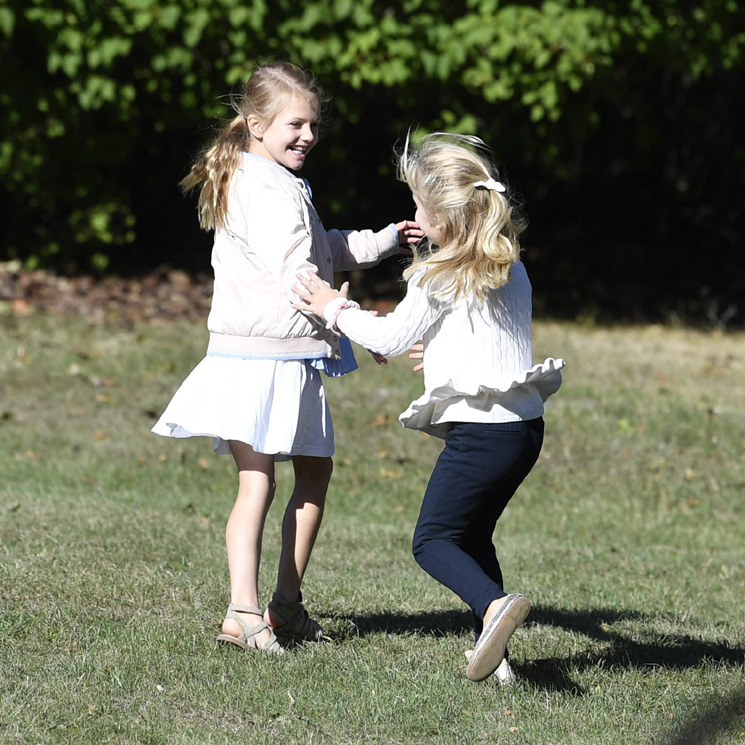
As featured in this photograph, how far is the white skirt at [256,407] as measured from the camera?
11.8 ft

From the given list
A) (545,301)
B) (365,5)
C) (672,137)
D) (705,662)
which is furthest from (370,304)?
(705,662)

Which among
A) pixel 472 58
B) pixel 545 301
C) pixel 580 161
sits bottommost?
pixel 545 301

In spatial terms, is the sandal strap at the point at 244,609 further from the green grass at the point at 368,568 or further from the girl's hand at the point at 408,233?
the girl's hand at the point at 408,233

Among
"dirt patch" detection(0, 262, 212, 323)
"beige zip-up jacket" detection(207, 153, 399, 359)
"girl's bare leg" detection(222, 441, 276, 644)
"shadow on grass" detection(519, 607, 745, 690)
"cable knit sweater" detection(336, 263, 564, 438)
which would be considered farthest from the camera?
"dirt patch" detection(0, 262, 212, 323)

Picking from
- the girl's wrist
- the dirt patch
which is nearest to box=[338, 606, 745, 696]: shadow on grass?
the girl's wrist

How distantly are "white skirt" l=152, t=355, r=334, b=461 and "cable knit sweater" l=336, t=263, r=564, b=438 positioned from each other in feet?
1.13

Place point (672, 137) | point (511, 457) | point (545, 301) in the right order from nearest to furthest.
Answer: point (511, 457) < point (545, 301) < point (672, 137)

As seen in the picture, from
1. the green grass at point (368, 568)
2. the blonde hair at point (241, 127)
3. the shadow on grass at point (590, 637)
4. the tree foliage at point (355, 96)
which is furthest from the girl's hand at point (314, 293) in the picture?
the tree foliage at point (355, 96)

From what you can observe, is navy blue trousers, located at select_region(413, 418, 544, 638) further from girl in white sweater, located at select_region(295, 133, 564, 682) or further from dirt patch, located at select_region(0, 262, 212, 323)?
dirt patch, located at select_region(0, 262, 212, 323)

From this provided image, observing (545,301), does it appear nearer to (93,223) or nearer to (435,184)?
(93,223)

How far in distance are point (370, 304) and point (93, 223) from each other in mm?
2750

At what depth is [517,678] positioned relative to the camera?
11.7 feet

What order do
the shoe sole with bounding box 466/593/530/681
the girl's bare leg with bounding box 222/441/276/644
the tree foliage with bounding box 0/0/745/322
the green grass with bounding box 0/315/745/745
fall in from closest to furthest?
1. the shoe sole with bounding box 466/593/530/681
2. the green grass with bounding box 0/315/745/745
3. the girl's bare leg with bounding box 222/441/276/644
4. the tree foliage with bounding box 0/0/745/322

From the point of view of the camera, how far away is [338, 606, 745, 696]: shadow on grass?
12.3 feet
